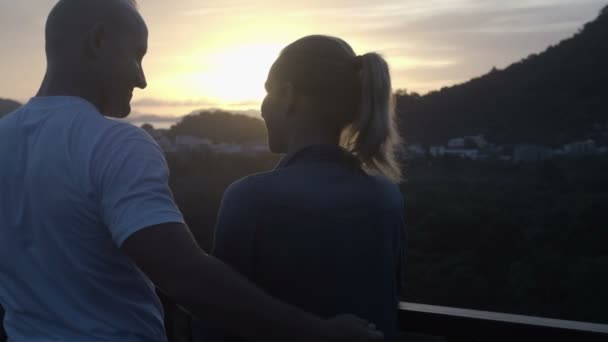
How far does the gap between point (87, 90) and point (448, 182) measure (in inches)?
660

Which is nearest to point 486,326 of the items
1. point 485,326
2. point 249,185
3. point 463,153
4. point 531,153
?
point 485,326

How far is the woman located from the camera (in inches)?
44.3

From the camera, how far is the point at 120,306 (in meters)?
1.03

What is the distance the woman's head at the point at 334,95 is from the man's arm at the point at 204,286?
15.0 inches

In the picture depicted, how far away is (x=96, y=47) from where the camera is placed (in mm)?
1028

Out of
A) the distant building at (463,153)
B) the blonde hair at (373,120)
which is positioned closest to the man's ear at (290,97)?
the blonde hair at (373,120)

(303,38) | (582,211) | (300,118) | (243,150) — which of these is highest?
(303,38)

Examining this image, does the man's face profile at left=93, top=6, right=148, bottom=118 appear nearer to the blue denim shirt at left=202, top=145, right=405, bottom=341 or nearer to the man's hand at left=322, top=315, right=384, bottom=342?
the blue denim shirt at left=202, top=145, right=405, bottom=341

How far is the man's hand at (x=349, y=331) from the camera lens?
0.98 meters

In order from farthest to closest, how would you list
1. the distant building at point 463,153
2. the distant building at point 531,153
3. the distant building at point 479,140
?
1. the distant building at point 479,140
2. the distant building at point 463,153
3. the distant building at point 531,153

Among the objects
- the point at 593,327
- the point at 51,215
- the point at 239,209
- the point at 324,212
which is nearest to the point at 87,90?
the point at 51,215

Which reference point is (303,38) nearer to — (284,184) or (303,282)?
(284,184)

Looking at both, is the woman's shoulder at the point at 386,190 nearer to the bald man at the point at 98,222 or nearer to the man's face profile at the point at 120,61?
the bald man at the point at 98,222

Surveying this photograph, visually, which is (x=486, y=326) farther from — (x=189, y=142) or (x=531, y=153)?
(x=531, y=153)
